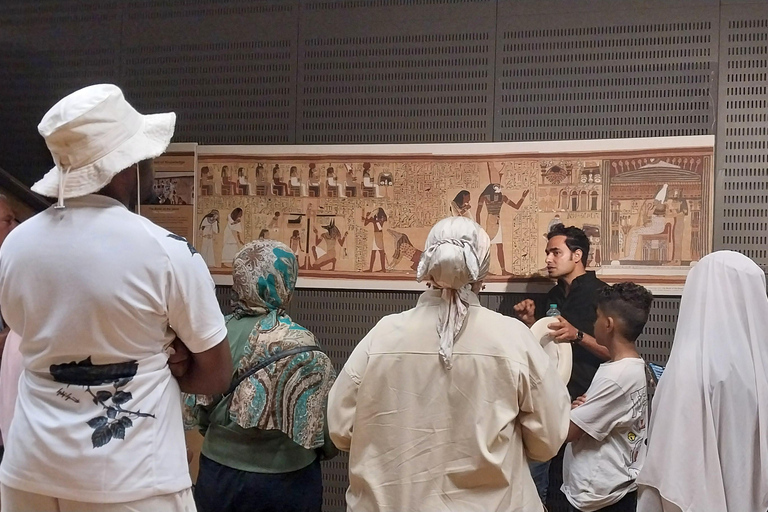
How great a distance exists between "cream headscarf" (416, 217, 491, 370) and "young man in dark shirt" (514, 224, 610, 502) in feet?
4.94

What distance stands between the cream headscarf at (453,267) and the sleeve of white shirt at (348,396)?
251mm

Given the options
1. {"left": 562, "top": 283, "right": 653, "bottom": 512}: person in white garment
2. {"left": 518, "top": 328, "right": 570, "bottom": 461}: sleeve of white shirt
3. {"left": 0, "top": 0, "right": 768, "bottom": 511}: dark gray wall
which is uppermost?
{"left": 0, "top": 0, "right": 768, "bottom": 511}: dark gray wall

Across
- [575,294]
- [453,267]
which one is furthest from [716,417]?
[575,294]

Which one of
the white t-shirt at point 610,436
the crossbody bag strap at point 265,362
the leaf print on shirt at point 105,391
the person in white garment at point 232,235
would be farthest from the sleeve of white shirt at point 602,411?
A: the person in white garment at point 232,235

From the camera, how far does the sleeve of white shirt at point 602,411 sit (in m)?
2.72

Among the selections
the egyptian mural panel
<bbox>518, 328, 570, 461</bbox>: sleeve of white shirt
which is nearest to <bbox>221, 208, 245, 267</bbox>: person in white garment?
the egyptian mural panel

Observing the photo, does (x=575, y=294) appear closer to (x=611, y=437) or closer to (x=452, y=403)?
(x=611, y=437)

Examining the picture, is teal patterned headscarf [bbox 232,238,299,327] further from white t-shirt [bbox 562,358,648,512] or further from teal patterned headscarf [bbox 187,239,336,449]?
white t-shirt [bbox 562,358,648,512]

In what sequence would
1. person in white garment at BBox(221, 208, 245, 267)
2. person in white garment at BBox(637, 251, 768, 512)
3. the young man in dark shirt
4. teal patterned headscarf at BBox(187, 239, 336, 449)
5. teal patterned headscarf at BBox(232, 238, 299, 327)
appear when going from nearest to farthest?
1. person in white garment at BBox(637, 251, 768, 512)
2. teal patterned headscarf at BBox(187, 239, 336, 449)
3. teal patterned headscarf at BBox(232, 238, 299, 327)
4. the young man in dark shirt
5. person in white garment at BBox(221, 208, 245, 267)

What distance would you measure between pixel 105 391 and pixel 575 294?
258cm

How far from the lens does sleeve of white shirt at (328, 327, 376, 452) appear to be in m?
2.32

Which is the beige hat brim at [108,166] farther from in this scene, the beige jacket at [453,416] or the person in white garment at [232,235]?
the person in white garment at [232,235]

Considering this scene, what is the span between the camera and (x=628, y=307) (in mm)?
2930

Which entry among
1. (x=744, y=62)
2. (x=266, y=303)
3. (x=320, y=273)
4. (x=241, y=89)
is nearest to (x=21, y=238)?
(x=266, y=303)
